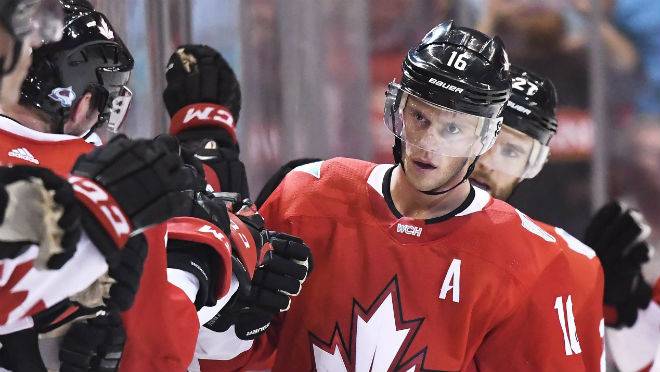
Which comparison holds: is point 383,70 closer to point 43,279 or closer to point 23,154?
point 23,154

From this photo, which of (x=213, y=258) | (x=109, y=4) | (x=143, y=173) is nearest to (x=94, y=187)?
(x=143, y=173)

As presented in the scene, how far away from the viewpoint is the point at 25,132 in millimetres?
1720

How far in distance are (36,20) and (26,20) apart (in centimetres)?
4

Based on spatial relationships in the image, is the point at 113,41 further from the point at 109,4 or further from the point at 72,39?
the point at 109,4

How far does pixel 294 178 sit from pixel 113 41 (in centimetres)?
43

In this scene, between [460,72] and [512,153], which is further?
[512,153]

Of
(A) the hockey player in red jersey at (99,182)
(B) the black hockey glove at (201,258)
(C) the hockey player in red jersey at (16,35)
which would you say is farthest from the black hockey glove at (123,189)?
(B) the black hockey glove at (201,258)

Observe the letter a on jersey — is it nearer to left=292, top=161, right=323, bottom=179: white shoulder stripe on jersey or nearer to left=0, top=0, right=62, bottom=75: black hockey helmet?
left=292, top=161, right=323, bottom=179: white shoulder stripe on jersey

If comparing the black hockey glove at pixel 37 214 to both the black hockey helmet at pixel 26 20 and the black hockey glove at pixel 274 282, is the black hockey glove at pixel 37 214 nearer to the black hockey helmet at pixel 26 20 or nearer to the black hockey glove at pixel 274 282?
the black hockey helmet at pixel 26 20

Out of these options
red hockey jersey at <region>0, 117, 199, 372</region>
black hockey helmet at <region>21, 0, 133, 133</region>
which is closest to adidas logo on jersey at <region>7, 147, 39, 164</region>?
red hockey jersey at <region>0, 117, 199, 372</region>

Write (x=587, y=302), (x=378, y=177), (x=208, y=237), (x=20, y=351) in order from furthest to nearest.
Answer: (x=587, y=302) → (x=378, y=177) → (x=208, y=237) → (x=20, y=351)

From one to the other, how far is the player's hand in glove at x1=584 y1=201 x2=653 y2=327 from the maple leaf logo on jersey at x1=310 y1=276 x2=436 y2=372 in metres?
1.06

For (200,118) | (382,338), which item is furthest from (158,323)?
(200,118)

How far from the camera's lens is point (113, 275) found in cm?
136
